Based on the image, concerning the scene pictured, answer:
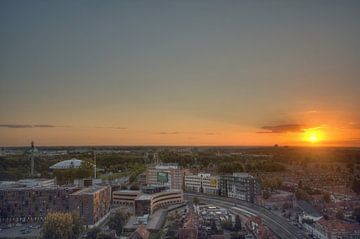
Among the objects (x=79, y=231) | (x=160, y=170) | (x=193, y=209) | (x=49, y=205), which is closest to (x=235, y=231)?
(x=193, y=209)

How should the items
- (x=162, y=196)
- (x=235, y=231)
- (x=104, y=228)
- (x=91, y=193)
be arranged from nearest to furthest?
(x=235, y=231) → (x=104, y=228) → (x=91, y=193) → (x=162, y=196)

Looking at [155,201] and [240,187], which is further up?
[240,187]

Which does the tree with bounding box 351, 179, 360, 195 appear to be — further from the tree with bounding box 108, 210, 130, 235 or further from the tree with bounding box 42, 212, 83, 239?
the tree with bounding box 42, 212, 83, 239

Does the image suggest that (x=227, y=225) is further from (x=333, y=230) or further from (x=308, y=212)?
(x=308, y=212)

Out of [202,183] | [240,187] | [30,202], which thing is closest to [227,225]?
[240,187]

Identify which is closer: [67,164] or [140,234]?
[140,234]

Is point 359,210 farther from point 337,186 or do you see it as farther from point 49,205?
point 49,205
